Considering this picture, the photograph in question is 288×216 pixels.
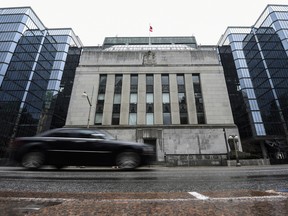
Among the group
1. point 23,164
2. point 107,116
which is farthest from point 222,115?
point 23,164

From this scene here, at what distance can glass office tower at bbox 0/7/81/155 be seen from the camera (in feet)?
126

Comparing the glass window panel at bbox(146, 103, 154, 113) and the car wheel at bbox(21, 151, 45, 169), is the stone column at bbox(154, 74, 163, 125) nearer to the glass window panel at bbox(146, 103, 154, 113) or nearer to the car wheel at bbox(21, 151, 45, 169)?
the glass window panel at bbox(146, 103, 154, 113)

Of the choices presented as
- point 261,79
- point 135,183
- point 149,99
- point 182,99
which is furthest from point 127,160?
point 261,79

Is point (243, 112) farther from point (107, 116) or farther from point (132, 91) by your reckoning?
point (107, 116)

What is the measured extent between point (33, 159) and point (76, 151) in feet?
4.39

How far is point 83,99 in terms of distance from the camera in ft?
85.4

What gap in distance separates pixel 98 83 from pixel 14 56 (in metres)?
31.1

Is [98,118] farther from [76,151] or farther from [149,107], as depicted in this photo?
[76,151]

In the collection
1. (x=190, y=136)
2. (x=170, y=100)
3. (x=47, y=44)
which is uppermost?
(x=47, y=44)

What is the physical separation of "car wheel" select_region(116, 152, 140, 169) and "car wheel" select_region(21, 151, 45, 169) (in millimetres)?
2299

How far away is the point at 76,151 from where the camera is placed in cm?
497

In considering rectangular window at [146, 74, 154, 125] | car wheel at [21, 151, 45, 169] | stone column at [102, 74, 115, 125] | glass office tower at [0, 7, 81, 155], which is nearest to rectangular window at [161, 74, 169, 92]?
rectangular window at [146, 74, 154, 125]

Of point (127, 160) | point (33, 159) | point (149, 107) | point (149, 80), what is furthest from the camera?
point (149, 80)

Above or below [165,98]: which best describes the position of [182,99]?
below
